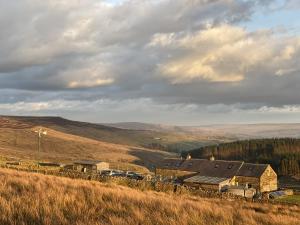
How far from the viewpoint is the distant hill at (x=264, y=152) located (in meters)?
115

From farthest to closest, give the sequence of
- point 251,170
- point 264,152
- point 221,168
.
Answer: point 264,152 < point 221,168 < point 251,170

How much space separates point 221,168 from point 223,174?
2.30 metres

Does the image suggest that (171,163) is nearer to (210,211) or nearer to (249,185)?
(249,185)

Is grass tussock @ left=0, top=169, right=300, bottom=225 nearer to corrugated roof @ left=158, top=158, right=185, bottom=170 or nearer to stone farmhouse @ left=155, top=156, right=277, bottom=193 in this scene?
stone farmhouse @ left=155, top=156, right=277, bottom=193

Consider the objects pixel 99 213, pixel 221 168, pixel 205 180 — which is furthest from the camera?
pixel 221 168

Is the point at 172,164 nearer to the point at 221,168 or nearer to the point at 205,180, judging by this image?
the point at 221,168

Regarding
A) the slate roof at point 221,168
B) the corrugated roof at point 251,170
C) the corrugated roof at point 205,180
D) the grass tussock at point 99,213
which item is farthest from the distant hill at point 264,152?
the grass tussock at point 99,213

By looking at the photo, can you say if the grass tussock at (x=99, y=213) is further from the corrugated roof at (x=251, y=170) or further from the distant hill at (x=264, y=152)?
the distant hill at (x=264, y=152)

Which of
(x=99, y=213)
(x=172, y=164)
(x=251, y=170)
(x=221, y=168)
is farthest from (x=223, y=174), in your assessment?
(x=99, y=213)

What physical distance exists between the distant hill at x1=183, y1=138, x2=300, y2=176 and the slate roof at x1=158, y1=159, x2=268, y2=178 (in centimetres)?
3840

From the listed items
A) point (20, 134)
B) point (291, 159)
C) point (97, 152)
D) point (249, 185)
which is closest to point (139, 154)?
point (97, 152)

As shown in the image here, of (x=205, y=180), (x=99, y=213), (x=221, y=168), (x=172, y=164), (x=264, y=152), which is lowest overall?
(x=264, y=152)

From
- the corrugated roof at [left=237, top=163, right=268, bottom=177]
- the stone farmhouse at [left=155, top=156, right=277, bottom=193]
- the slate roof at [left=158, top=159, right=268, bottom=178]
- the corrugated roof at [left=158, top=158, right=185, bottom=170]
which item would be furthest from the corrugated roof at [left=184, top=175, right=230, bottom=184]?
the corrugated roof at [left=158, top=158, right=185, bottom=170]

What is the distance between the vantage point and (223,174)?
77500 millimetres
